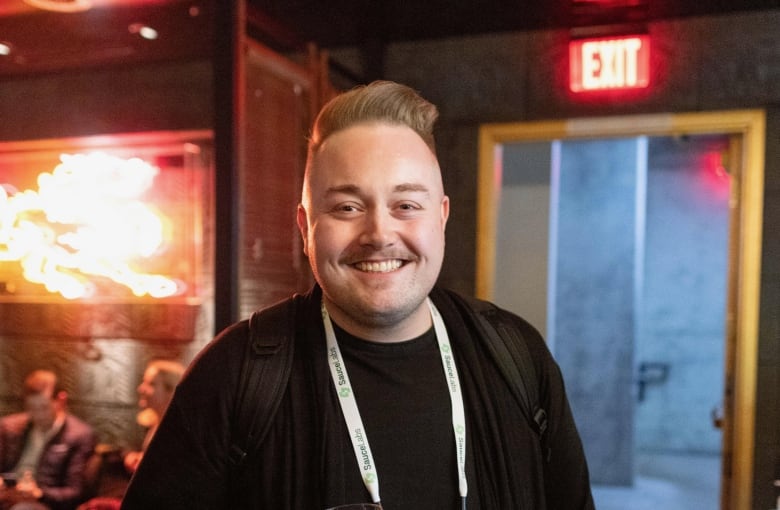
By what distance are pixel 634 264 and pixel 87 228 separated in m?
4.65

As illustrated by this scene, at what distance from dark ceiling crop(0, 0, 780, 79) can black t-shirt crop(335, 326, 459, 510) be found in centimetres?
232

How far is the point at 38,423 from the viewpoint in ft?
10.6

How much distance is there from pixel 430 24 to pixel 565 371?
3602 mm

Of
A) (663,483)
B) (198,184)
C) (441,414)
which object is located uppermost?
(198,184)

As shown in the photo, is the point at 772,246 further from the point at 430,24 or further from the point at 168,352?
the point at 168,352

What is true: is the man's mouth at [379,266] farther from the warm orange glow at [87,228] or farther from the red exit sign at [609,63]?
the red exit sign at [609,63]

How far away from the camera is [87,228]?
11.0ft

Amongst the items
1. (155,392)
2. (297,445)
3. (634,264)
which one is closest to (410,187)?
(297,445)

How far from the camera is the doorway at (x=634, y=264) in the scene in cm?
344

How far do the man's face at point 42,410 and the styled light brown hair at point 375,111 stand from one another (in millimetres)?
2611

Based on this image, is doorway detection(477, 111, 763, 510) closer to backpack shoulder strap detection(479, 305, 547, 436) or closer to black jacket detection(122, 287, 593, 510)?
backpack shoulder strap detection(479, 305, 547, 436)

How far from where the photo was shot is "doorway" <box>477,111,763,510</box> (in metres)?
3.44

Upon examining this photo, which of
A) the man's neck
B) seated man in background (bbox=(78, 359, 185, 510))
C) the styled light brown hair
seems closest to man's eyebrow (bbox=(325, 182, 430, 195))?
the styled light brown hair

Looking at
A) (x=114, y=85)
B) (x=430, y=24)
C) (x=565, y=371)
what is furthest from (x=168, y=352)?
(x=565, y=371)
